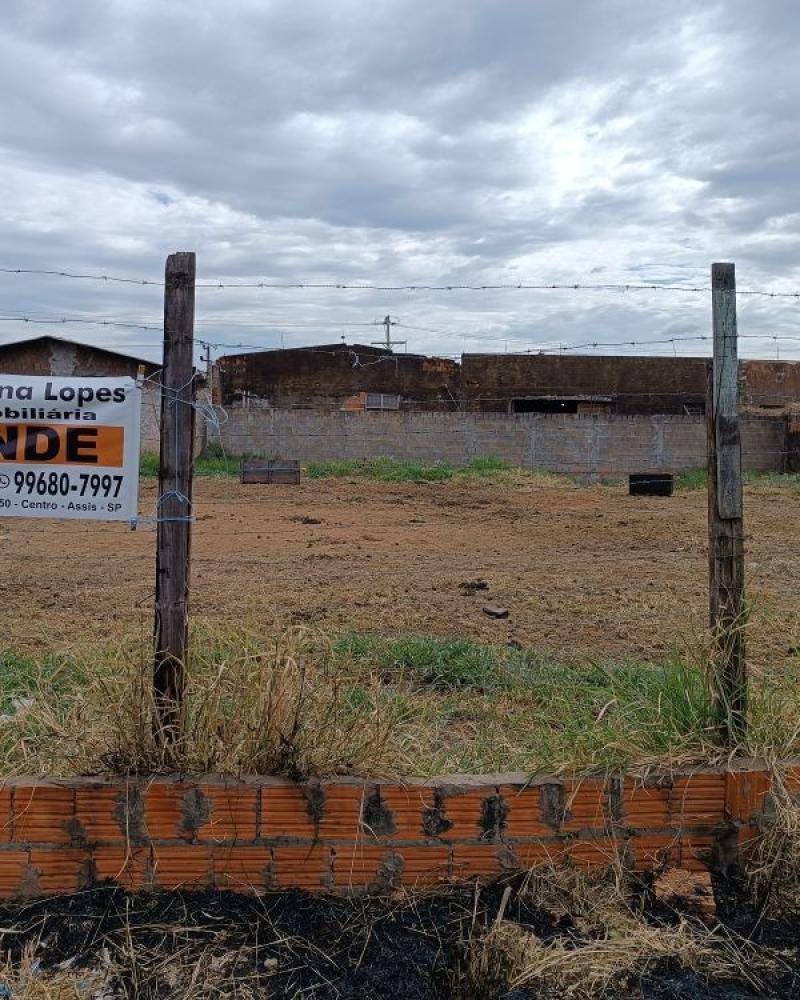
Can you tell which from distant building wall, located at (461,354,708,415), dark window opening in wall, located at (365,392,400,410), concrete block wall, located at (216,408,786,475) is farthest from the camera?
dark window opening in wall, located at (365,392,400,410)

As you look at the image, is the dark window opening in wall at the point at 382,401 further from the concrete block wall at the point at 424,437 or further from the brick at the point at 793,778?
the brick at the point at 793,778

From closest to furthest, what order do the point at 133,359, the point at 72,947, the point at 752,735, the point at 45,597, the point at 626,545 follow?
the point at 72,947 < the point at 752,735 < the point at 45,597 < the point at 626,545 < the point at 133,359

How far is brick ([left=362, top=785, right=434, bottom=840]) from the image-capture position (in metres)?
3.57

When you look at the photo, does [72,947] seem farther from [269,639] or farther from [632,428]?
[632,428]

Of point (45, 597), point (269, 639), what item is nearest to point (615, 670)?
point (269, 639)

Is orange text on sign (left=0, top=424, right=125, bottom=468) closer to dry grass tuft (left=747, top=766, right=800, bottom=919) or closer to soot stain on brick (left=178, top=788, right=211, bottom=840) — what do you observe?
soot stain on brick (left=178, top=788, right=211, bottom=840)

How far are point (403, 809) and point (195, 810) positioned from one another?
756 millimetres

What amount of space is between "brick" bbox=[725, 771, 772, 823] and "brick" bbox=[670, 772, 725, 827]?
0.03 meters

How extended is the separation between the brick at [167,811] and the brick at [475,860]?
98cm

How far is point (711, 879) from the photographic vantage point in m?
3.64

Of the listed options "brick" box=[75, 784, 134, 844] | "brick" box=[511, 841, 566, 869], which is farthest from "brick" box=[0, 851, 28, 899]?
"brick" box=[511, 841, 566, 869]

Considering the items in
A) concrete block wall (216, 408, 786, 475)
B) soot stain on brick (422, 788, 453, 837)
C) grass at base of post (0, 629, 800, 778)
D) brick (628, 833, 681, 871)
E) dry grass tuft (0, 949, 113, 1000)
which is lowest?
dry grass tuft (0, 949, 113, 1000)

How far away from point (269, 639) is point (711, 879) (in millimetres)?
1950

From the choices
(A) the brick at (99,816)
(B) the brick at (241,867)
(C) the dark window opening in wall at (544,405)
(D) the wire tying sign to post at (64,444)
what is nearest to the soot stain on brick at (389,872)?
(B) the brick at (241,867)
